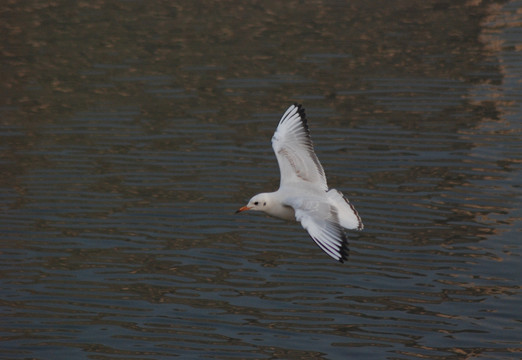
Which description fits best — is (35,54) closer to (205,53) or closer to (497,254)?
(205,53)

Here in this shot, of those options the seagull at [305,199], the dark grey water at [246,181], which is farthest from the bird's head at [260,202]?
the dark grey water at [246,181]

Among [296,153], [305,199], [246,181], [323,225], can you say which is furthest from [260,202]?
[246,181]

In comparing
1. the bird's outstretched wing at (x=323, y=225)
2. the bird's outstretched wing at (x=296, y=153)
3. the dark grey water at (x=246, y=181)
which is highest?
the bird's outstretched wing at (x=323, y=225)

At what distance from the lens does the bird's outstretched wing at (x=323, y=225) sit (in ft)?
34.6

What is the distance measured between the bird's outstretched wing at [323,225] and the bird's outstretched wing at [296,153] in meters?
1.09

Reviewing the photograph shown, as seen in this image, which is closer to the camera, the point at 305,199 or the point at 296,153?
the point at 305,199

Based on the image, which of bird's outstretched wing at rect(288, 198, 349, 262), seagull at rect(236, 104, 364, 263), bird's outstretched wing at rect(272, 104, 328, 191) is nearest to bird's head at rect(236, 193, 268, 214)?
seagull at rect(236, 104, 364, 263)

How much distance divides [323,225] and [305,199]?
90 centimetres

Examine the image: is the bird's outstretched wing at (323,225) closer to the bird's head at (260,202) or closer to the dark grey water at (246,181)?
the bird's head at (260,202)

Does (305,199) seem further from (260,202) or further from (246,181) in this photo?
(246,181)

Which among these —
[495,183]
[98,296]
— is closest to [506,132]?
[495,183]

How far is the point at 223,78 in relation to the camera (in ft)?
72.4

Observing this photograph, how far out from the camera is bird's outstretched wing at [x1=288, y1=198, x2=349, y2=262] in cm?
1054

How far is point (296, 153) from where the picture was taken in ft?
43.9
